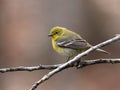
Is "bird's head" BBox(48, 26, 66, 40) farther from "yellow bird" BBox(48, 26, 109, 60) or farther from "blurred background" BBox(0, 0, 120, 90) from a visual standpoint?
"blurred background" BBox(0, 0, 120, 90)

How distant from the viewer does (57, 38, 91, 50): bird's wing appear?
4.77 metres

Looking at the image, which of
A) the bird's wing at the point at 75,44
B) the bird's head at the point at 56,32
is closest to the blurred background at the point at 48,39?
the bird's head at the point at 56,32

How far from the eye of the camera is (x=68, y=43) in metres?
5.22

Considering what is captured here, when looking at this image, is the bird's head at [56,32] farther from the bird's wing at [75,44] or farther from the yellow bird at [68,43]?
the bird's wing at [75,44]

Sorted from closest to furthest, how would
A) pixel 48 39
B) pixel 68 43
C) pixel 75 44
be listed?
1. pixel 75 44
2. pixel 68 43
3. pixel 48 39

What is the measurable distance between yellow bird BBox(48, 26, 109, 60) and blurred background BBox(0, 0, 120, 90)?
541 cm

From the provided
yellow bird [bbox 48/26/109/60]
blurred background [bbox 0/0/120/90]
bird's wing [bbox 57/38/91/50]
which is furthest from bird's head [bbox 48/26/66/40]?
blurred background [bbox 0/0/120/90]

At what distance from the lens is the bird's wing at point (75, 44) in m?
4.77

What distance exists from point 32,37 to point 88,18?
1.32 metres

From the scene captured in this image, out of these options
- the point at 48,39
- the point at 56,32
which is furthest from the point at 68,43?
the point at 48,39

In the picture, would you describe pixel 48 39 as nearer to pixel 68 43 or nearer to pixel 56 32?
pixel 56 32

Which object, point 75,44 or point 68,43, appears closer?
point 75,44

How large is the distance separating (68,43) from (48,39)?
6.05 m

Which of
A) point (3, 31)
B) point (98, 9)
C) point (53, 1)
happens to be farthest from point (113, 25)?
point (3, 31)
